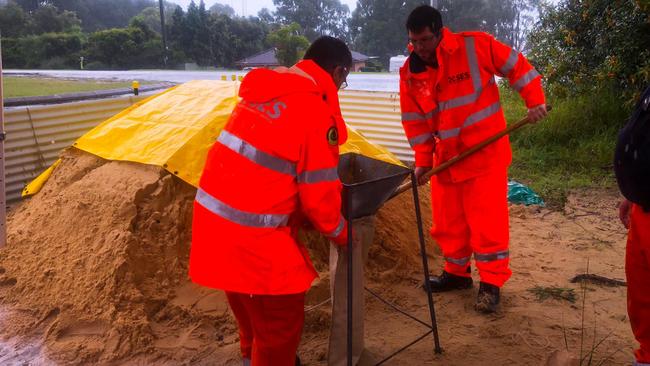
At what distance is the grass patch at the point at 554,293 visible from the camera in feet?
12.4

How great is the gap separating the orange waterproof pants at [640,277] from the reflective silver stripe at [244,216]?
1491mm

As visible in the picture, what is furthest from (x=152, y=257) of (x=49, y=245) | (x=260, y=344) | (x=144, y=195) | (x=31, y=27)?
(x=31, y=27)

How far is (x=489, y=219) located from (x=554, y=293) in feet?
3.17

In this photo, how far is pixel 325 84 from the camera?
7.36 ft

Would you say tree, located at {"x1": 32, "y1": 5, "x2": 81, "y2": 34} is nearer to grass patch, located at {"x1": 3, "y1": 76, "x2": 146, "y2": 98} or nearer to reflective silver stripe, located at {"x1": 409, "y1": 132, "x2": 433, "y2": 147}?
grass patch, located at {"x1": 3, "y1": 76, "x2": 146, "y2": 98}

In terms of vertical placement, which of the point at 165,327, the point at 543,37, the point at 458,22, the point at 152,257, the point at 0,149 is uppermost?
the point at 458,22

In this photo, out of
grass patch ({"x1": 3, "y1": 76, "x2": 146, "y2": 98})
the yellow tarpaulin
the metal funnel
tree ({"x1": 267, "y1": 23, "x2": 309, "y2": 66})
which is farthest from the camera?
tree ({"x1": 267, "y1": 23, "x2": 309, "y2": 66})

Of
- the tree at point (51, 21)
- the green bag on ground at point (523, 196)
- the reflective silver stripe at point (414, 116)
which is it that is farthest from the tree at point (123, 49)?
the reflective silver stripe at point (414, 116)

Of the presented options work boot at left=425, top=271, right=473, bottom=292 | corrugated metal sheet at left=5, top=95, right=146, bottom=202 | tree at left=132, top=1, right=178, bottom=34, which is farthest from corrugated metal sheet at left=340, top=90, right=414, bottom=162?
tree at left=132, top=1, right=178, bottom=34

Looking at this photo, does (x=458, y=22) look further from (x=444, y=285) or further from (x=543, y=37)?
(x=444, y=285)

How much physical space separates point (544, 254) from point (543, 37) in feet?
19.7

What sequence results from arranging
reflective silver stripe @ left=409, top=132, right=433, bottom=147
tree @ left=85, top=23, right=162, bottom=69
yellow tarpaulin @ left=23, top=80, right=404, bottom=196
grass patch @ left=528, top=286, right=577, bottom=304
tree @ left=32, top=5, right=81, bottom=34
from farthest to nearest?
tree @ left=85, top=23, right=162, bottom=69, tree @ left=32, top=5, right=81, bottom=34, yellow tarpaulin @ left=23, top=80, right=404, bottom=196, grass patch @ left=528, top=286, right=577, bottom=304, reflective silver stripe @ left=409, top=132, right=433, bottom=147

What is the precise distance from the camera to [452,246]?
3729mm

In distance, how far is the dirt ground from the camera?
3.19 metres
